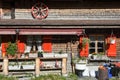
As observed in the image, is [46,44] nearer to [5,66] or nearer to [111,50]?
[5,66]

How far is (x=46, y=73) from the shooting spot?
61.4ft

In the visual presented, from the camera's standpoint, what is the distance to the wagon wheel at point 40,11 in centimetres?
2002

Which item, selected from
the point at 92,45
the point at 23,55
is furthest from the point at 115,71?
the point at 23,55

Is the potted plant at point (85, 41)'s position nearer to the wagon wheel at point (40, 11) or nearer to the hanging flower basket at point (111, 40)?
the hanging flower basket at point (111, 40)

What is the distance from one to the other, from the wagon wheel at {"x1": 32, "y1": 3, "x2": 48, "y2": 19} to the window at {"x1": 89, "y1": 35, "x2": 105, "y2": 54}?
3191 mm

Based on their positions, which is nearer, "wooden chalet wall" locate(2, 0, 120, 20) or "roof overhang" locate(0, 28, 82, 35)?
"roof overhang" locate(0, 28, 82, 35)

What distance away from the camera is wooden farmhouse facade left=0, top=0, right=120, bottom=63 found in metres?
18.8

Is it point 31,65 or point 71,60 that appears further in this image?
point 71,60

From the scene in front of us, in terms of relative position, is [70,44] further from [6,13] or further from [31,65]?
[6,13]

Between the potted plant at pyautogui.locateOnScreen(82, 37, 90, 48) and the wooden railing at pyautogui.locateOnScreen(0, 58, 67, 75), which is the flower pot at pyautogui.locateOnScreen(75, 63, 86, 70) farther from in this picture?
the potted plant at pyautogui.locateOnScreen(82, 37, 90, 48)

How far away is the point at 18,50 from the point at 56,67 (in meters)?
2.47

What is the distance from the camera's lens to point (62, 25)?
18.8 metres

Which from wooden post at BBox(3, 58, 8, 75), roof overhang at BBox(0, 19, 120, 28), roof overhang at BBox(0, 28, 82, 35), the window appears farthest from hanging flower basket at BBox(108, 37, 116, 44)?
wooden post at BBox(3, 58, 8, 75)

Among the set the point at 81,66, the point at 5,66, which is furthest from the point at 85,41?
the point at 5,66
